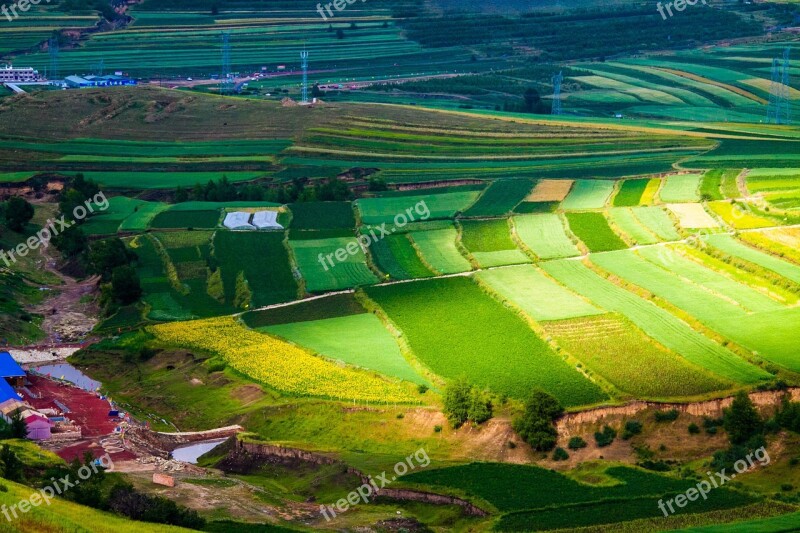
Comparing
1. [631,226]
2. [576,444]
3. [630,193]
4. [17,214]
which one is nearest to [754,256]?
[631,226]

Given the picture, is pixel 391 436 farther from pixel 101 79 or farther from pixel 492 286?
pixel 101 79

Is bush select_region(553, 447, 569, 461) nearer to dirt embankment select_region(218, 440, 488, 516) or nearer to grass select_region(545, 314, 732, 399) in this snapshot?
grass select_region(545, 314, 732, 399)

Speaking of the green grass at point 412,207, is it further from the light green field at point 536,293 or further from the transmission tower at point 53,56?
the transmission tower at point 53,56

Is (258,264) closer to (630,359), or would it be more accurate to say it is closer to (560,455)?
(630,359)

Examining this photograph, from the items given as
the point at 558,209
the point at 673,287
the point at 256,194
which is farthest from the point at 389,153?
the point at 673,287

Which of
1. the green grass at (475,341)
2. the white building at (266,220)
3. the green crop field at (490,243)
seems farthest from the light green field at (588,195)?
the green grass at (475,341)
